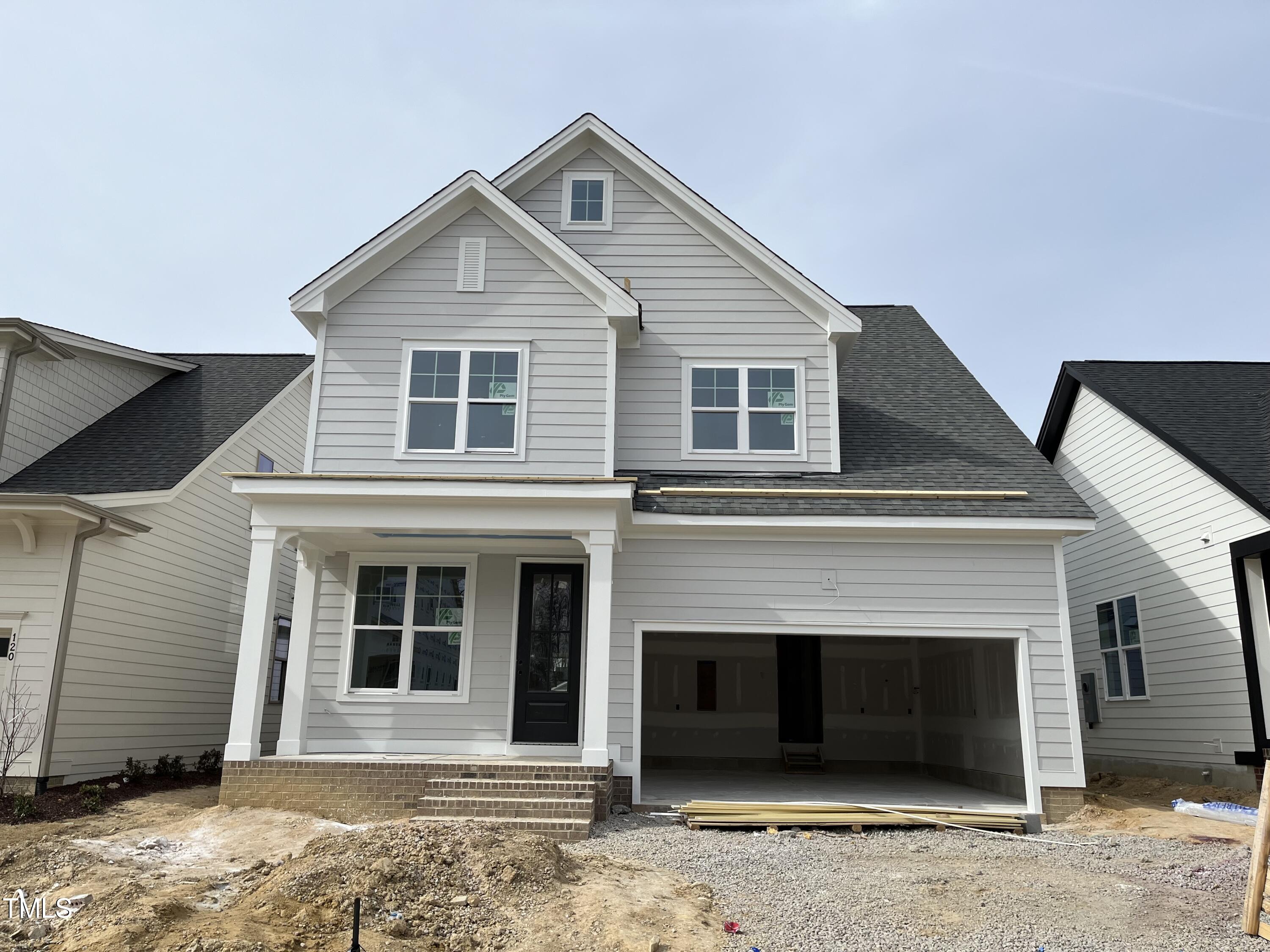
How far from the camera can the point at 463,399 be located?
12.3m

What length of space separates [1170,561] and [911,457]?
14.9 ft

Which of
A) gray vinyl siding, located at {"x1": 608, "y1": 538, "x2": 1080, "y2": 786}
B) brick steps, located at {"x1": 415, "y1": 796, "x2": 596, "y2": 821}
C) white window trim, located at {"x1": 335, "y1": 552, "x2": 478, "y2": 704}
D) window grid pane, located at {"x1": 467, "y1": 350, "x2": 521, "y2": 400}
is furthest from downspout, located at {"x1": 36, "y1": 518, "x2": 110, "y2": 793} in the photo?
gray vinyl siding, located at {"x1": 608, "y1": 538, "x2": 1080, "y2": 786}

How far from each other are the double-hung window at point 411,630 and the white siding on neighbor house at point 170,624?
3405mm

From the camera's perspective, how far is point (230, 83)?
11750 millimetres

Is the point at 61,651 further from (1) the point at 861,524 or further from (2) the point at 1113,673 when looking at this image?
(2) the point at 1113,673

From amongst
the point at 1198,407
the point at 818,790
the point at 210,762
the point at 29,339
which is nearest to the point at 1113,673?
the point at 1198,407

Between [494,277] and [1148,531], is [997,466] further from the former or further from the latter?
[494,277]

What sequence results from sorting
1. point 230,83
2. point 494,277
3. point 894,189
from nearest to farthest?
point 230,83 < point 494,277 < point 894,189

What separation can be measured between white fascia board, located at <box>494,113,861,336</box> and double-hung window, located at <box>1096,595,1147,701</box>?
672cm

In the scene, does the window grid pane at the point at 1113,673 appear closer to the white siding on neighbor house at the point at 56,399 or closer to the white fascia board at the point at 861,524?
the white fascia board at the point at 861,524

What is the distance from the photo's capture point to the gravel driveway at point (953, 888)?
6.27 meters

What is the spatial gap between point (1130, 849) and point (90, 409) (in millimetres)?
15280

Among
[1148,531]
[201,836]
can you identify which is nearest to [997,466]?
[1148,531]

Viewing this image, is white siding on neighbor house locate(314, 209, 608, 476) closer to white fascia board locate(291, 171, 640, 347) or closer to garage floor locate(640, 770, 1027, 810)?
white fascia board locate(291, 171, 640, 347)
